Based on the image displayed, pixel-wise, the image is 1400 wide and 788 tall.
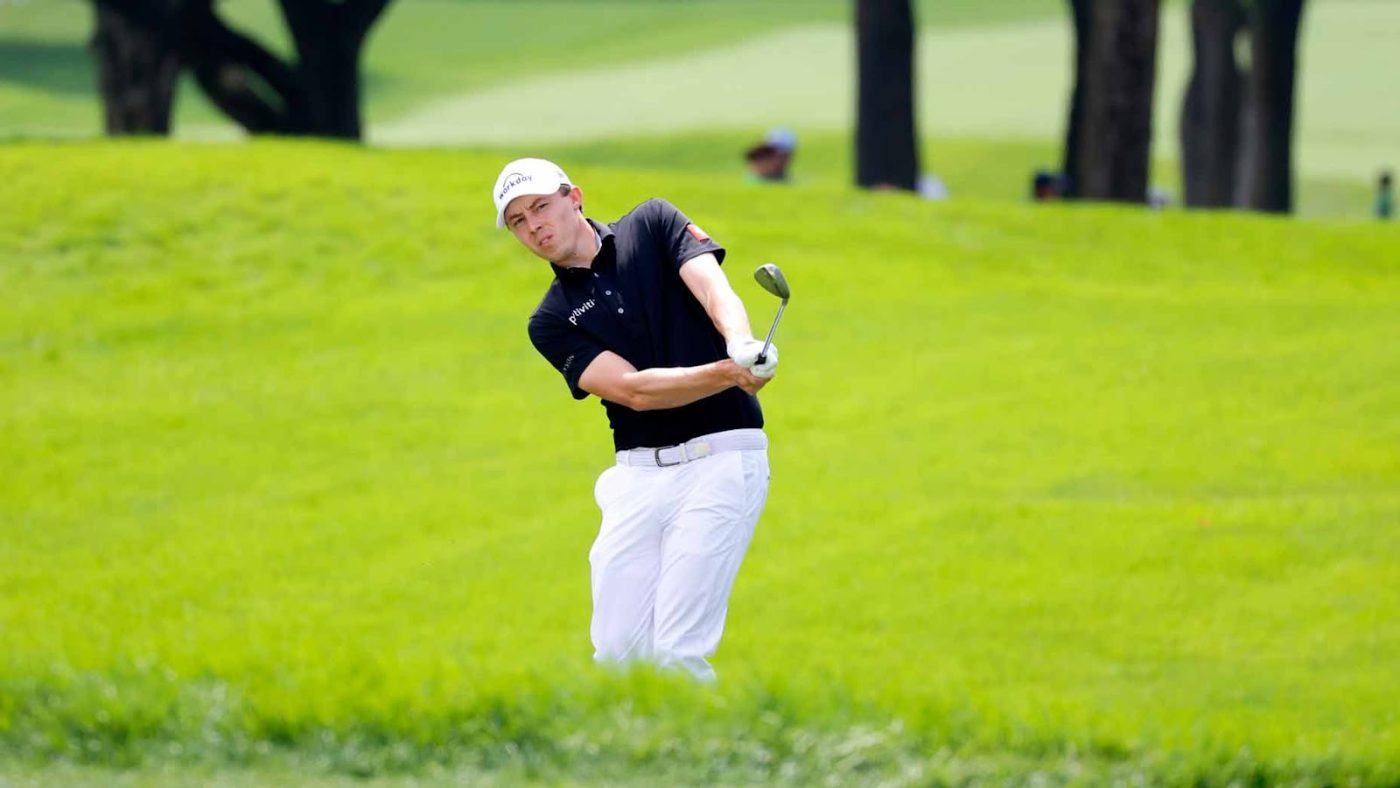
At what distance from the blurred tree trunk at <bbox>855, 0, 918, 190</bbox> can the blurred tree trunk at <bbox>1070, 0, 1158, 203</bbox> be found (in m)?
3.18

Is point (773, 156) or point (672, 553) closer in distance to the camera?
point (672, 553)

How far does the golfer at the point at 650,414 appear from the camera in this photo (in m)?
6.56

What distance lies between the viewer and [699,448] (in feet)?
21.8

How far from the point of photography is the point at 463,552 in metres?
12.1

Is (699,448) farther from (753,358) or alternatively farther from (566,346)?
(753,358)

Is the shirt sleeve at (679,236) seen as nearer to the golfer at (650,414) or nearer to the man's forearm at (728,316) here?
the golfer at (650,414)

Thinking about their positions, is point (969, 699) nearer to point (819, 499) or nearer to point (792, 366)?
point (819, 499)

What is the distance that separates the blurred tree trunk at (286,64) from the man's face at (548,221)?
64.4 feet

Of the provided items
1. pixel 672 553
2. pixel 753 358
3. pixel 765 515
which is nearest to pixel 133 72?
pixel 765 515

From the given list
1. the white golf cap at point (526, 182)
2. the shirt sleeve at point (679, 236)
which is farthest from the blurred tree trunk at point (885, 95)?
the white golf cap at point (526, 182)

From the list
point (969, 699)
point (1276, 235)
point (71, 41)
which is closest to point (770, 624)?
point (969, 699)

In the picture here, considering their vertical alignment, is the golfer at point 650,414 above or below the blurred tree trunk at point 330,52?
above

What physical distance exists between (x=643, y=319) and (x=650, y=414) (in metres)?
0.34

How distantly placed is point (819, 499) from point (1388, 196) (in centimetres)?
2302
